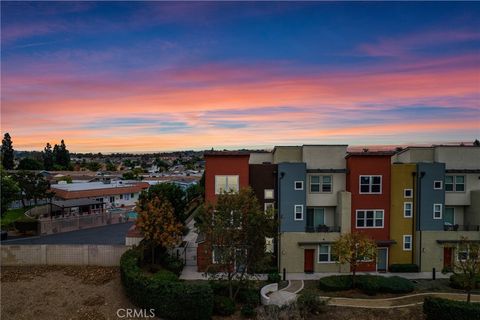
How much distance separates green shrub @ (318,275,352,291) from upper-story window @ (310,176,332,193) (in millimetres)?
6736

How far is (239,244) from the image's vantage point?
21484 mm

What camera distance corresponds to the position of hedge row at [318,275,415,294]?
23297 millimetres

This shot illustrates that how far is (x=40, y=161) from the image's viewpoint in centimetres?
12375

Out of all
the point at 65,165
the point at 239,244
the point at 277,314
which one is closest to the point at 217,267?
the point at 239,244

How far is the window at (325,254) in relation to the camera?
91.1ft

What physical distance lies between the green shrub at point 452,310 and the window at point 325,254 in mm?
9165

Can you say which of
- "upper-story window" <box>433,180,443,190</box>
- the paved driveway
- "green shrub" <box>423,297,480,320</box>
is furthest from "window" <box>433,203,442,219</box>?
the paved driveway

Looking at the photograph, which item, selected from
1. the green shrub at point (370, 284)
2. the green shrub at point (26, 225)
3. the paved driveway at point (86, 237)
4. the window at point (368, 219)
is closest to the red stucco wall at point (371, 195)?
the window at point (368, 219)

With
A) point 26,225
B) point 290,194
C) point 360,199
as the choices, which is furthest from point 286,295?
point 26,225

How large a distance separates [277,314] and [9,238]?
26687 millimetres

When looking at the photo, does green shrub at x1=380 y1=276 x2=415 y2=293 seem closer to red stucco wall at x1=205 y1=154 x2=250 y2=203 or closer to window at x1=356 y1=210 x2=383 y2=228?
window at x1=356 y1=210 x2=383 y2=228

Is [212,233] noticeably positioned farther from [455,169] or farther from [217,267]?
[455,169]

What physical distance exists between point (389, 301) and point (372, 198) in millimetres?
8270

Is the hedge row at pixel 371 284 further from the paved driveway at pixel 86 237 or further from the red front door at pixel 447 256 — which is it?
the paved driveway at pixel 86 237
